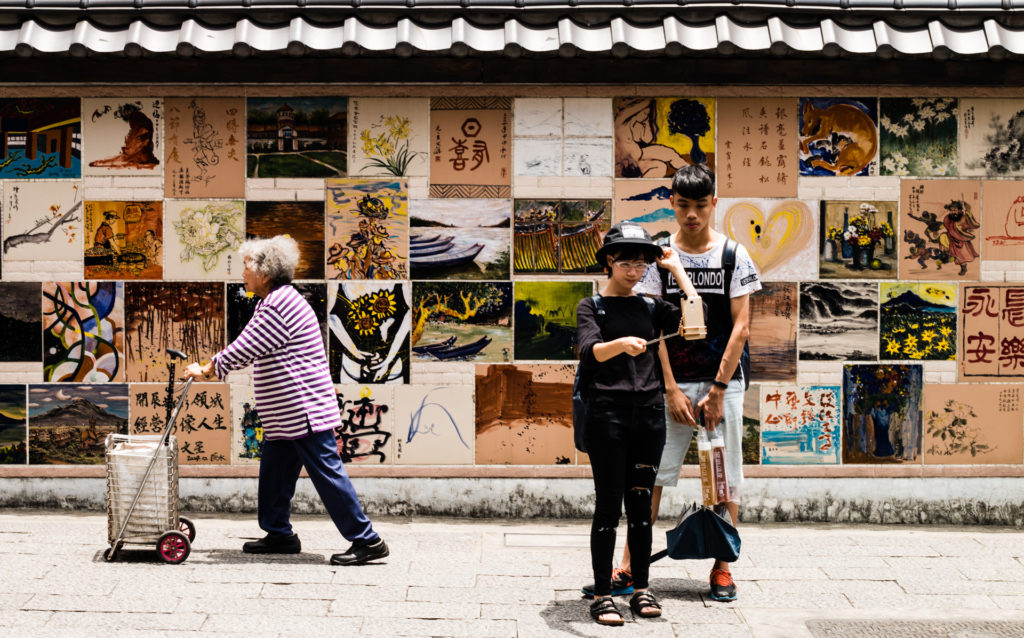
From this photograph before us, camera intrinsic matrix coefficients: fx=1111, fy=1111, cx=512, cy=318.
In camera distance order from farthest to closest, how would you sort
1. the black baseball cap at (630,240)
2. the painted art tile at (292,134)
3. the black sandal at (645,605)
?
1. the painted art tile at (292,134)
2. the black sandal at (645,605)
3. the black baseball cap at (630,240)

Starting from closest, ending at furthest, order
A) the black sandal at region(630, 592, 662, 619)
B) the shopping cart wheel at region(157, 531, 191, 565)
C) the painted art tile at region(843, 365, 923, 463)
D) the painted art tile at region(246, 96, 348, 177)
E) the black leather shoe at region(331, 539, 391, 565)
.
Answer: the black sandal at region(630, 592, 662, 619), the shopping cart wheel at region(157, 531, 191, 565), the black leather shoe at region(331, 539, 391, 565), the painted art tile at region(246, 96, 348, 177), the painted art tile at region(843, 365, 923, 463)

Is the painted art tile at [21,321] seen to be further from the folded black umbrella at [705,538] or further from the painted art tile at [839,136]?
the painted art tile at [839,136]

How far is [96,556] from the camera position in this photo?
22.0 feet

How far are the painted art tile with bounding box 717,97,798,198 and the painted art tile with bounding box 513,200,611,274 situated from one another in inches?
36.6

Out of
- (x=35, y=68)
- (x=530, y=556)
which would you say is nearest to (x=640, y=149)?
(x=530, y=556)

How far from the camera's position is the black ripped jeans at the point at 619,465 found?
559 centimetres

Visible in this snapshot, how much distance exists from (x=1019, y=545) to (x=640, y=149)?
12.2ft

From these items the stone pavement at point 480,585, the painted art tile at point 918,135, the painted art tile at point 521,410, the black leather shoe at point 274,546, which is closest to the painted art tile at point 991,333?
the painted art tile at point 918,135

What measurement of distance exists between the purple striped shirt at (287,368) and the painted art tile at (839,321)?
136 inches

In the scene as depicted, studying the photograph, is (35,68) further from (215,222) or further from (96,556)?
(96,556)

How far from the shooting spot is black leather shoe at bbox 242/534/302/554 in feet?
22.6

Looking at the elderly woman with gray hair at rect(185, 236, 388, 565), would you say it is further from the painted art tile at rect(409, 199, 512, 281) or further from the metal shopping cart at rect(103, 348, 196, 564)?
the painted art tile at rect(409, 199, 512, 281)

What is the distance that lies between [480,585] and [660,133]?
348 cm

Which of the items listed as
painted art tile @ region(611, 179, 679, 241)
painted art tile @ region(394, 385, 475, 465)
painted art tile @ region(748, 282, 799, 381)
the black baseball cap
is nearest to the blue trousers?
painted art tile @ region(394, 385, 475, 465)
